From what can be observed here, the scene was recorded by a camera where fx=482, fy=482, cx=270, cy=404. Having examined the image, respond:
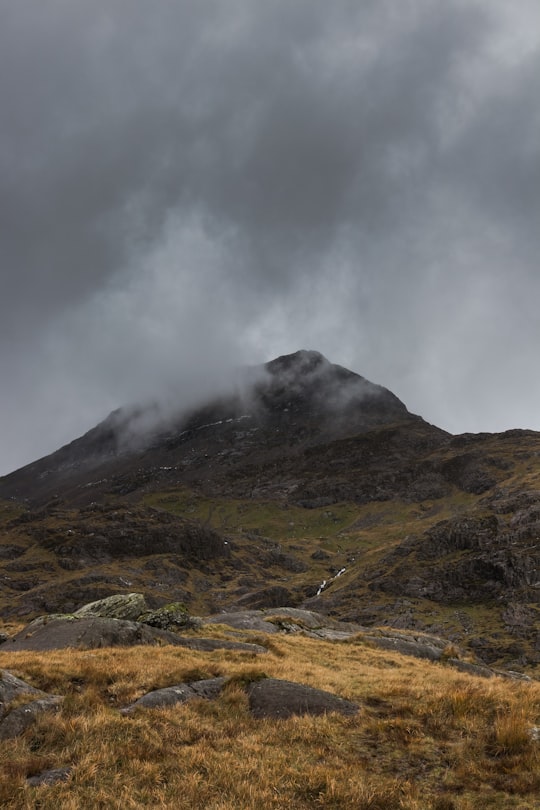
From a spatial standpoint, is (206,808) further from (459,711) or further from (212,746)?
(459,711)

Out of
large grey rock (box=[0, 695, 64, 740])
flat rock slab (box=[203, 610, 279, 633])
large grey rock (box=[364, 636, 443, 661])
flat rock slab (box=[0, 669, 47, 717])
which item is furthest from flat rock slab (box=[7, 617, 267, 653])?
large grey rock (box=[364, 636, 443, 661])

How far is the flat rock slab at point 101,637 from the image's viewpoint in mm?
23000

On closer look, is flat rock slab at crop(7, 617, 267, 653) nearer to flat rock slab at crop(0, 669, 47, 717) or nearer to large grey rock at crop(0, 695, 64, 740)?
flat rock slab at crop(0, 669, 47, 717)

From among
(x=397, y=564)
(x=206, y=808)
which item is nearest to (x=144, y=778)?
(x=206, y=808)

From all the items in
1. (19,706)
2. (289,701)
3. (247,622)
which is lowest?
(247,622)

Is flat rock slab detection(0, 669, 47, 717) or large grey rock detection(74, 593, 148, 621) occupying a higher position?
flat rock slab detection(0, 669, 47, 717)

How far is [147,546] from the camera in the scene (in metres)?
174

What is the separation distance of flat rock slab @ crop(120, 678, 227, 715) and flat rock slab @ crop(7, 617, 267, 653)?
28.2 feet

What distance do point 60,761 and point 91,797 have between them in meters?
1.82

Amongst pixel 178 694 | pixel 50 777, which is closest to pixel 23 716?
pixel 50 777

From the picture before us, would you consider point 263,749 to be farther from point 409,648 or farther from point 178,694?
point 409,648

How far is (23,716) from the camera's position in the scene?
12.1 metres

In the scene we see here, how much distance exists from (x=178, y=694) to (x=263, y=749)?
14.3ft

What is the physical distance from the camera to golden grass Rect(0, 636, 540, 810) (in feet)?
29.5
